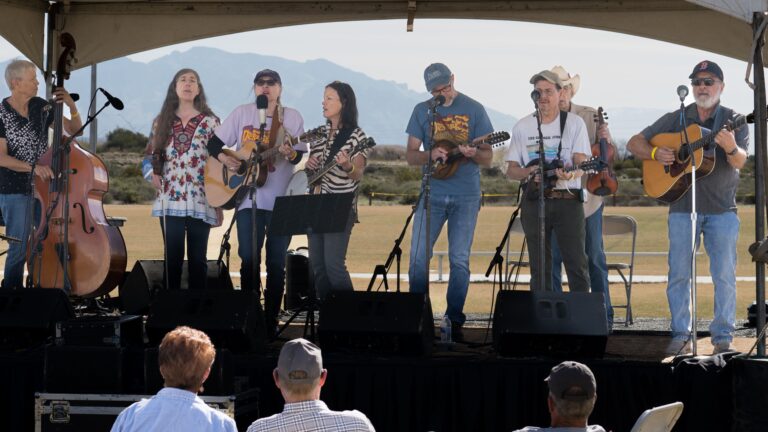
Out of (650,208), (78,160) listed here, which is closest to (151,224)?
(650,208)

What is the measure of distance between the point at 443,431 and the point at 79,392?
1.88 meters

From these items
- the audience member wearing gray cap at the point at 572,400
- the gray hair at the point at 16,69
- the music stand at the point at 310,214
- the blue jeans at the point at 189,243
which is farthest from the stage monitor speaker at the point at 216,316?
the audience member wearing gray cap at the point at 572,400

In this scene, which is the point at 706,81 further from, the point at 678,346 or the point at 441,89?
the point at 441,89

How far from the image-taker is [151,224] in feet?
97.5

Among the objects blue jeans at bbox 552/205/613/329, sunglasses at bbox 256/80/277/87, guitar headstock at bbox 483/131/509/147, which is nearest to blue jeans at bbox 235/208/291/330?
sunglasses at bbox 256/80/277/87

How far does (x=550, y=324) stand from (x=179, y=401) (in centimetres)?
291

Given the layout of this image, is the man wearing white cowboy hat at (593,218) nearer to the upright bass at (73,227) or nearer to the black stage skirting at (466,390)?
the black stage skirting at (466,390)

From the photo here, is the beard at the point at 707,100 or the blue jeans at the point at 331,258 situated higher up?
the beard at the point at 707,100

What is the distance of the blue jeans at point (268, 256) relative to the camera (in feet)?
24.6

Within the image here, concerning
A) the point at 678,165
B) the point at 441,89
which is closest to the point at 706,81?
the point at 678,165

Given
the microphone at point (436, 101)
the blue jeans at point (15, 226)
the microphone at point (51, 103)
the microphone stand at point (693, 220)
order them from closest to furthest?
the microphone stand at point (693, 220) < the microphone at point (436, 101) < the microphone at point (51, 103) < the blue jeans at point (15, 226)

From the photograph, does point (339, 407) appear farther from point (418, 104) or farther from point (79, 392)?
point (418, 104)

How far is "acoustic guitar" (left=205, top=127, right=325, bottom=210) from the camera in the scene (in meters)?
7.56

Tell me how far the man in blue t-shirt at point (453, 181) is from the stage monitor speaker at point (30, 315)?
7.43 ft
